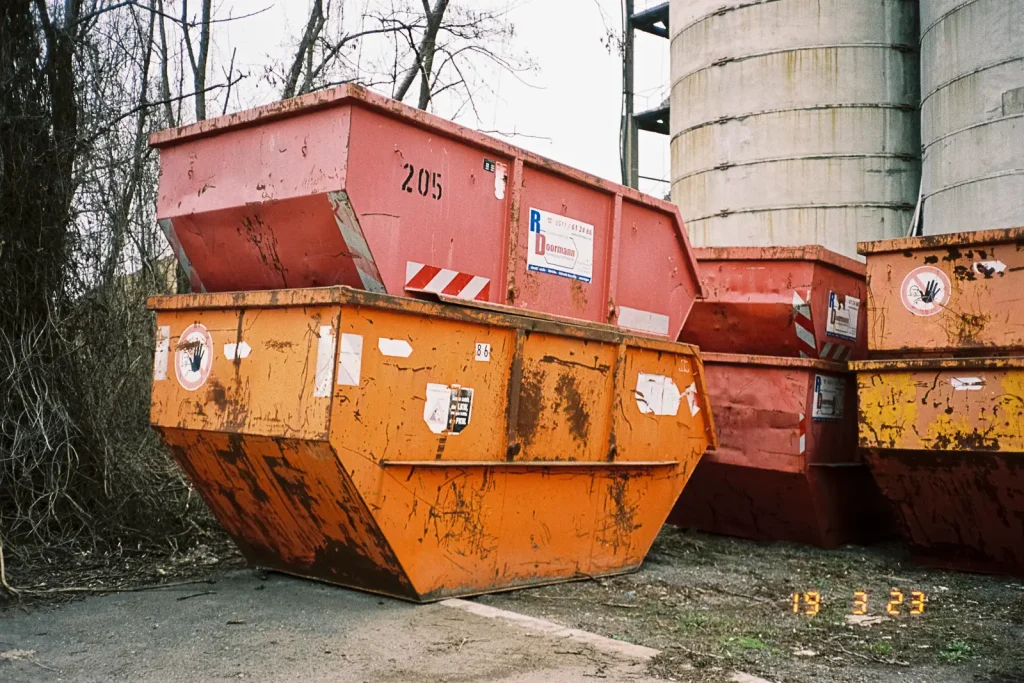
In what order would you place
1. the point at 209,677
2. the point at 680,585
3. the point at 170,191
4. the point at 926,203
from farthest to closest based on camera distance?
the point at 926,203
the point at 680,585
the point at 170,191
the point at 209,677

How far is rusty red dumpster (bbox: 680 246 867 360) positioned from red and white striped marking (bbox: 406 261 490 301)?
2436 mm

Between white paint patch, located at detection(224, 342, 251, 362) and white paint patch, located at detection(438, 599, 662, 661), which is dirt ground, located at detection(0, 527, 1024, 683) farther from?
white paint patch, located at detection(224, 342, 251, 362)

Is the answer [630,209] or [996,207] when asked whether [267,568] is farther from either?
[996,207]

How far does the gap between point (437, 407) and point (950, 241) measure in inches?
128

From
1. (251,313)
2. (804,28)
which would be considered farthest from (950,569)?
(804,28)

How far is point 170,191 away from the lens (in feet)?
15.1

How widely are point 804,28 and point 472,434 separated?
10.7 metres

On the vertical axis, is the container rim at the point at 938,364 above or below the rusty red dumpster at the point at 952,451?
above

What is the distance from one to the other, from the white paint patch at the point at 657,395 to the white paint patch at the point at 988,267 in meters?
1.83

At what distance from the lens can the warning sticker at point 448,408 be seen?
13.8 ft

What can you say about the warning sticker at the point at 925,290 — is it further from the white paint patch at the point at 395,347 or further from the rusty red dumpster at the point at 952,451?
the white paint patch at the point at 395,347

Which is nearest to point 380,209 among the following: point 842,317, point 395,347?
point 395,347

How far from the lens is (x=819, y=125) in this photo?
1288 centimetres

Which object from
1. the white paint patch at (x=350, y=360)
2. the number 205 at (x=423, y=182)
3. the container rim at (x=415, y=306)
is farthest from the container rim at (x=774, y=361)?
the white paint patch at (x=350, y=360)
